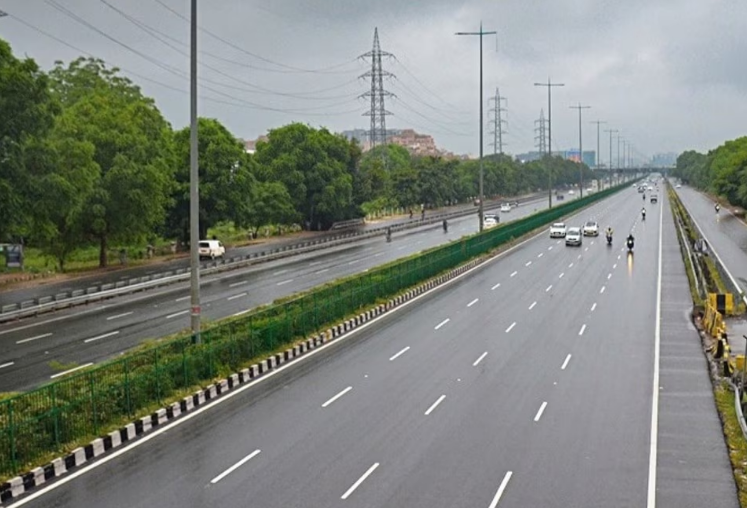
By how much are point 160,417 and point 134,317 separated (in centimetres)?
1717

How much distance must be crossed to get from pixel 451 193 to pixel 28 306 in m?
103

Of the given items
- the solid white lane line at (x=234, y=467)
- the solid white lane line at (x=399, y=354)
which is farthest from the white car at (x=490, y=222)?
the solid white lane line at (x=234, y=467)

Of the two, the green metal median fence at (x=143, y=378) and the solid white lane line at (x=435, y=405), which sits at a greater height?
the green metal median fence at (x=143, y=378)

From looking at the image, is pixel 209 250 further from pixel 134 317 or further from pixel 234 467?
pixel 234 467

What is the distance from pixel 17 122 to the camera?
42031 mm

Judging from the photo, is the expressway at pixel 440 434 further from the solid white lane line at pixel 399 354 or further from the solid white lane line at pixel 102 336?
the solid white lane line at pixel 102 336

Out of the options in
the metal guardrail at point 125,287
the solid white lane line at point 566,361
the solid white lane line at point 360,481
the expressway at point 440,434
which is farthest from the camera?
the metal guardrail at point 125,287

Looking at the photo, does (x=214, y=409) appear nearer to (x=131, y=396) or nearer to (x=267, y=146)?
(x=131, y=396)

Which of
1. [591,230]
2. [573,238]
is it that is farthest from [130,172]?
[591,230]

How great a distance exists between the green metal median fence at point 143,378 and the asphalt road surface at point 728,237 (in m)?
23.5

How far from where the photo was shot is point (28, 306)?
1422 inches

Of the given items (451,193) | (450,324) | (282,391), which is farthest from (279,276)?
(451,193)

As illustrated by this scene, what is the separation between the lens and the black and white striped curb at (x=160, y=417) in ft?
48.9

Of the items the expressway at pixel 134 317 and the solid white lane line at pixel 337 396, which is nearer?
the solid white lane line at pixel 337 396
